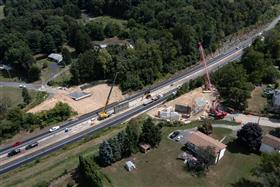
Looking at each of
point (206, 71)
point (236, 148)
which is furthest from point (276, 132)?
point (206, 71)

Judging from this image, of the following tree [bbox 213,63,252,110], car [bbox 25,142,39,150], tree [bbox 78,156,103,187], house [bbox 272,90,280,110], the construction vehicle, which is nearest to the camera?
tree [bbox 78,156,103,187]

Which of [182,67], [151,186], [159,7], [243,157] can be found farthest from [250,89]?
[159,7]

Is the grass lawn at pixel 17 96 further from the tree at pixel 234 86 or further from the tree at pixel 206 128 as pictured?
the tree at pixel 234 86

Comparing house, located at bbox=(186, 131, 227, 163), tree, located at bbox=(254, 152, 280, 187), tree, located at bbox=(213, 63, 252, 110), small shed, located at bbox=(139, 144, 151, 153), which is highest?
tree, located at bbox=(213, 63, 252, 110)

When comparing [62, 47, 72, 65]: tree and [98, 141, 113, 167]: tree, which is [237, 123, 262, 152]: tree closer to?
[98, 141, 113, 167]: tree

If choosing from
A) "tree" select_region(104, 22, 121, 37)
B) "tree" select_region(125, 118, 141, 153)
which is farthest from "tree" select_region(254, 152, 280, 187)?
"tree" select_region(104, 22, 121, 37)

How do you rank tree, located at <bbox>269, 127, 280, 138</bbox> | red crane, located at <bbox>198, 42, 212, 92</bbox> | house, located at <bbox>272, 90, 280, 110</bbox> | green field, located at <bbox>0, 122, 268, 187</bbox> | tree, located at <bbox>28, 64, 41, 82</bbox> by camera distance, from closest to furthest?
1. green field, located at <bbox>0, 122, 268, 187</bbox>
2. tree, located at <bbox>269, 127, 280, 138</bbox>
3. house, located at <bbox>272, 90, 280, 110</bbox>
4. red crane, located at <bbox>198, 42, 212, 92</bbox>
5. tree, located at <bbox>28, 64, 41, 82</bbox>
